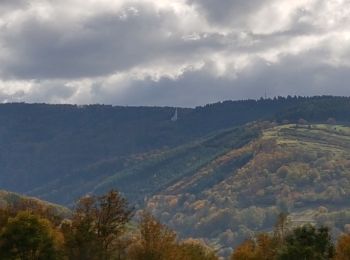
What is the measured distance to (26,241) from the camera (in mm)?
117188

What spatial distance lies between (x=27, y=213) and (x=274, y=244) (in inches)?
1987

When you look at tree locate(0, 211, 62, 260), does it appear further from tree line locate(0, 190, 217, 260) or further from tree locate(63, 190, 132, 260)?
tree locate(63, 190, 132, 260)

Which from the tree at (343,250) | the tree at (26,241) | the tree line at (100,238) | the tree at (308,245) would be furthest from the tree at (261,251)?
the tree at (26,241)

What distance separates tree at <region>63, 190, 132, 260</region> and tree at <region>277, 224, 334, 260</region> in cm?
2687

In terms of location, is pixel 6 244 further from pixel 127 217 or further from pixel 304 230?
pixel 304 230

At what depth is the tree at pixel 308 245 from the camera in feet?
401

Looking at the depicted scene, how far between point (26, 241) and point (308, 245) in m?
47.1

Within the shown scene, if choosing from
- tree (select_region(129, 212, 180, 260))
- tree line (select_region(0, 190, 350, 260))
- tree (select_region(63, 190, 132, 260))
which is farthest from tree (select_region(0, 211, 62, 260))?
tree (select_region(129, 212, 180, 260))

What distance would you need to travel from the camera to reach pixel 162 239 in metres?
131

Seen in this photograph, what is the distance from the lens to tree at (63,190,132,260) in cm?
11831

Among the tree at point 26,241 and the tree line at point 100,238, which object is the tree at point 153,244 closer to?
the tree line at point 100,238

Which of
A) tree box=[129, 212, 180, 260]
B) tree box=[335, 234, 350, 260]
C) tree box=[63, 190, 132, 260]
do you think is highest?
tree box=[63, 190, 132, 260]

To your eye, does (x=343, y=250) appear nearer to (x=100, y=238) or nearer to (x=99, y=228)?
(x=100, y=238)

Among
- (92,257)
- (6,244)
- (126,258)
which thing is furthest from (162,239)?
(6,244)
